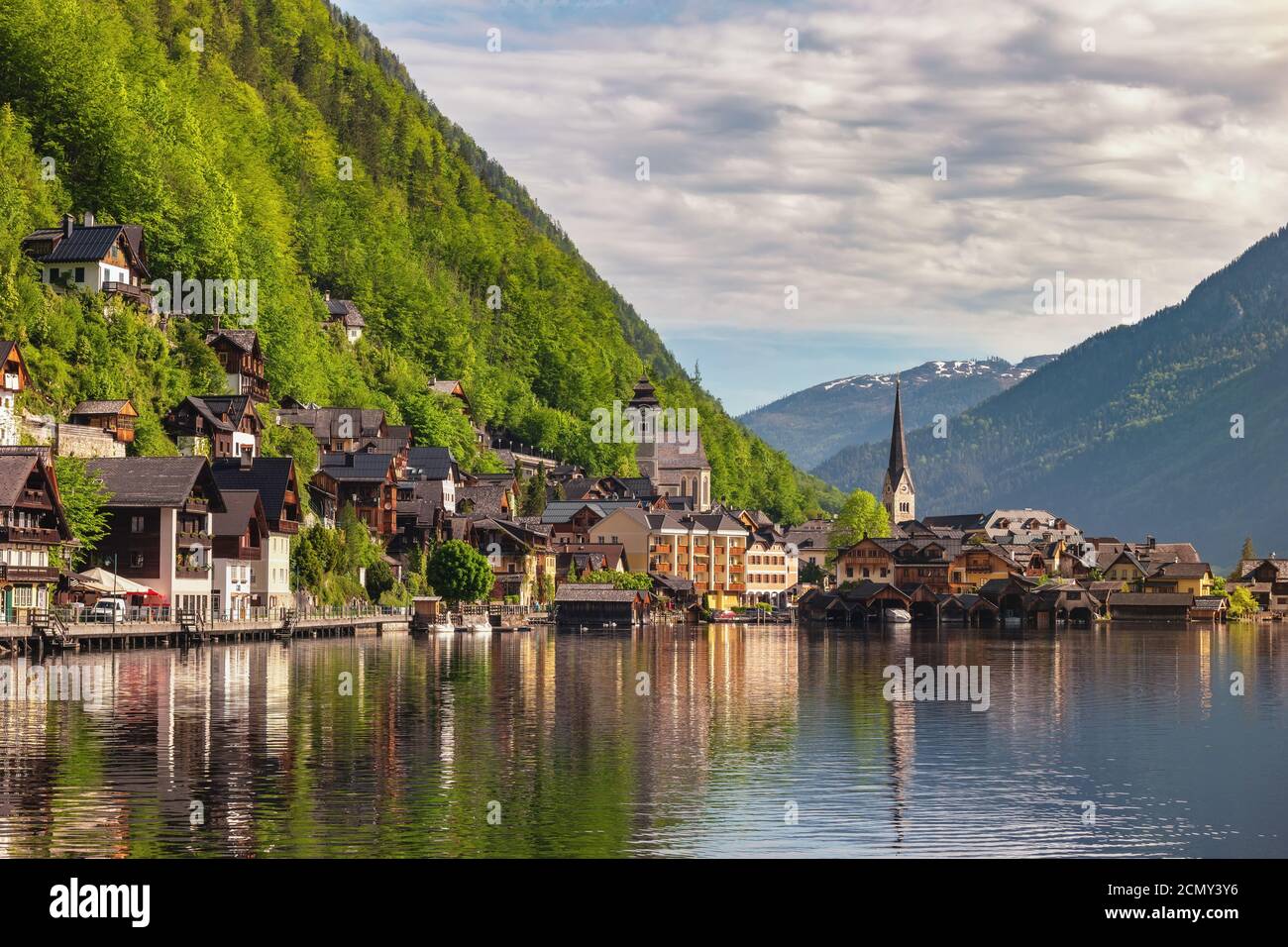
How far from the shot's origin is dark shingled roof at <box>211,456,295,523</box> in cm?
11462

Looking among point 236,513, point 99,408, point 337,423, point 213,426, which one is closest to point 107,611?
point 236,513

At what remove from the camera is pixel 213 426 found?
4727 inches

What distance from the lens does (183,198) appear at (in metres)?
143

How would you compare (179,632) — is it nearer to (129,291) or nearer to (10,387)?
(10,387)

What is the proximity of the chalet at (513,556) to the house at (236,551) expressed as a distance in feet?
151

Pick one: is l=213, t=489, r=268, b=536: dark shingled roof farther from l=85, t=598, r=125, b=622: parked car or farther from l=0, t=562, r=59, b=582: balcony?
l=0, t=562, r=59, b=582: balcony

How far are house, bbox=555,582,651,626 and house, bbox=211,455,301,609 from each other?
149 ft

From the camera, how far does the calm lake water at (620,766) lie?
113 ft

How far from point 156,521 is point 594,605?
6787 centimetres

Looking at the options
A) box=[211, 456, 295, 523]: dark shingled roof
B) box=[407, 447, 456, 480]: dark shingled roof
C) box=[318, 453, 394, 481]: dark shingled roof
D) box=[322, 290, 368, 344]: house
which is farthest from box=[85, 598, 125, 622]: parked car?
box=[322, 290, 368, 344]: house
